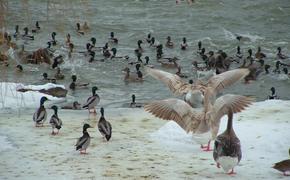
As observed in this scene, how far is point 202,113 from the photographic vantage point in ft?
38.4

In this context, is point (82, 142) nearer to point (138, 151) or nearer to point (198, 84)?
point (138, 151)

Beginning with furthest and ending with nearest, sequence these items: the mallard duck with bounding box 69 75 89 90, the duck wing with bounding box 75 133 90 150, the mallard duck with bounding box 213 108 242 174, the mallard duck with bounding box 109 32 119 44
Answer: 1. the mallard duck with bounding box 109 32 119 44
2. the mallard duck with bounding box 69 75 89 90
3. the duck wing with bounding box 75 133 90 150
4. the mallard duck with bounding box 213 108 242 174

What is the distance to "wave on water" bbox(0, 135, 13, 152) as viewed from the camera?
12039mm


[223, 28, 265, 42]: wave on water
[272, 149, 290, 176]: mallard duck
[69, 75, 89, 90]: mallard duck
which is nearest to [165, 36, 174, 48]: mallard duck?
[223, 28, 265, 42]: wave on water

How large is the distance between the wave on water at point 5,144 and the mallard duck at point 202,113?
2618mm

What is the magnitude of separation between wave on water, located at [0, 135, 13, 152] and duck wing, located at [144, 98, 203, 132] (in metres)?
2.63

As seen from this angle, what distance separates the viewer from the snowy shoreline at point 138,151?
1041 centimetres

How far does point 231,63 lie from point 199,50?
7.57 feet

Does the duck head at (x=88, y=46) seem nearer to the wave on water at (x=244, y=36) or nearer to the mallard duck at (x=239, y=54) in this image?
the mallard duck at (x=239, y=54)

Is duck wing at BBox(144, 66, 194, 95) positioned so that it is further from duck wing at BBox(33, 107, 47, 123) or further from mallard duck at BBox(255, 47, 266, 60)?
mallard duck at BBox(255, 47, 266, 60)

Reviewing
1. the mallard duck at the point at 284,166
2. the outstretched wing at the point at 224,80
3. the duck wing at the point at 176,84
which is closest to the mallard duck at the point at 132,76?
the duck wing at the point at 176,84

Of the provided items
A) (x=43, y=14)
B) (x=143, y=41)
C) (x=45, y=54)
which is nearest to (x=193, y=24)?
A: (x=143, y=41)

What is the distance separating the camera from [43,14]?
3378 centimetres

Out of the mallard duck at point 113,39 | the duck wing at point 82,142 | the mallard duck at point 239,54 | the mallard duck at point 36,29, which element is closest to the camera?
the duck wing at point 82,142
